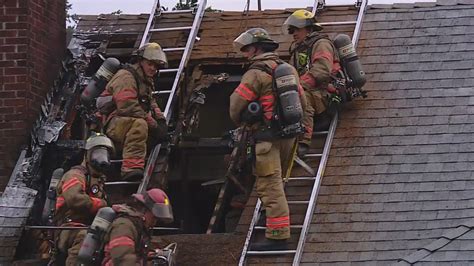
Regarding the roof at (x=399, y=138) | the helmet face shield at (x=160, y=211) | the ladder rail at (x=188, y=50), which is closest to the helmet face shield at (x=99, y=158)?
the helmet face shield at (x=160, y=211)

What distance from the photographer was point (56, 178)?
30.2ft

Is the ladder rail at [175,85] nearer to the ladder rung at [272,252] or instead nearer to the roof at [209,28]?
the roof at [209,28]

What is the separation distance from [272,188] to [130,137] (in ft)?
5.38

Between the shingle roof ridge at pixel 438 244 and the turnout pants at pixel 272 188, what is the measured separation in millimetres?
1026

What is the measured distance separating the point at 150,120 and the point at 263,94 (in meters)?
1.37

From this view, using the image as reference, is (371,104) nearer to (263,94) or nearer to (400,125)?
(400,125)

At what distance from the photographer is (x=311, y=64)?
31.3ft

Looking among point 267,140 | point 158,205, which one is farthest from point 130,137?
point 158,205

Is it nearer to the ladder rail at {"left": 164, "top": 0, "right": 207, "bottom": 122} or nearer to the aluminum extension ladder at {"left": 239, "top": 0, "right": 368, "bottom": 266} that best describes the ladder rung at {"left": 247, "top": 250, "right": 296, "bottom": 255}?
the aluminum extension ladder at {"left": 239, "top": 0, "right": 368, "bottom": 266}

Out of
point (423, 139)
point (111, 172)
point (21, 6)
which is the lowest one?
point (111, 172)

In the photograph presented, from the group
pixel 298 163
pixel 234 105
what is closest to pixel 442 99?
pixel 298 163

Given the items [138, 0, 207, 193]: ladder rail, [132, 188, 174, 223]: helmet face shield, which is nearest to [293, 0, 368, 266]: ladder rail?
[132, 188, 174, 223]: helmet face shield

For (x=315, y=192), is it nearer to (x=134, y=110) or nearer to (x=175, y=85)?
(x=134, y=110)

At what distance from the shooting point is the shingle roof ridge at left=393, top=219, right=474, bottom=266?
25.2ft
